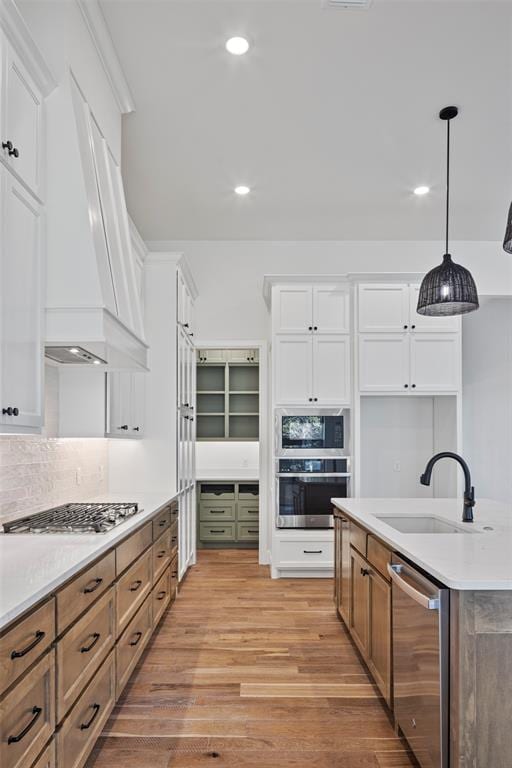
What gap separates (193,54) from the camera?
9.78ft

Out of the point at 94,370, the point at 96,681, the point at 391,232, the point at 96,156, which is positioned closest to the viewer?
the point at 96,681

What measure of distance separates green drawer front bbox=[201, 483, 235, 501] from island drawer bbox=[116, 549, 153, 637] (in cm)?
293

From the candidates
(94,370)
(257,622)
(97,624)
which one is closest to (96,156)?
(94,370)

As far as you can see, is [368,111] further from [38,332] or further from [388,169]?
[38,332]

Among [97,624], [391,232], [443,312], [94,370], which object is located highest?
[391,232]

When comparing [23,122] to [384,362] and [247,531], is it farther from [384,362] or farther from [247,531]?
[247,531]

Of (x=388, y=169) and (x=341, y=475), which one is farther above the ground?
(x=388, y=169)

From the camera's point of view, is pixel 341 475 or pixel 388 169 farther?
pixel 341 475

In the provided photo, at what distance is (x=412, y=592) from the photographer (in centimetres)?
203

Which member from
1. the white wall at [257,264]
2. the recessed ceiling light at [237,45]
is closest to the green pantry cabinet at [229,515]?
the white wall at [257,264]

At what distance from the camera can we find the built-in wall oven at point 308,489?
200 inches

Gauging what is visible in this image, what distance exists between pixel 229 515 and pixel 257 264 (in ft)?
9.06

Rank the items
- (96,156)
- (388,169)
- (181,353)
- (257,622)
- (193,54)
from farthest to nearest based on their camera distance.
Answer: (181,353)
(388,169)
(257,622)
(193,54)
(96,156)

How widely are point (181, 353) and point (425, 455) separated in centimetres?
261
